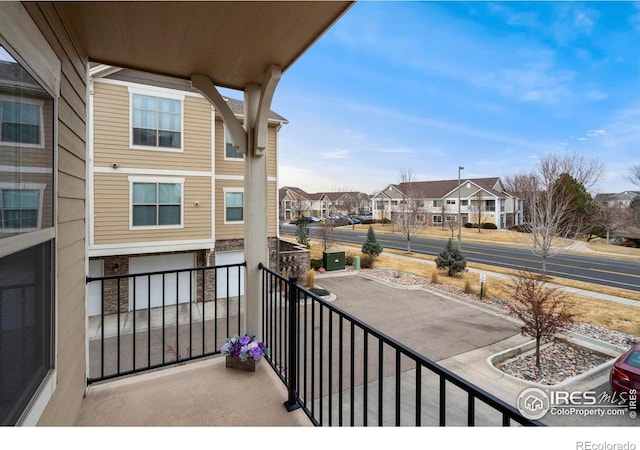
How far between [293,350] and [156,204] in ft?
23.8

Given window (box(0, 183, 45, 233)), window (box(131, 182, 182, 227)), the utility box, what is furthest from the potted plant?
the utility box

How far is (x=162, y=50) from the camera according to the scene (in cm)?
199

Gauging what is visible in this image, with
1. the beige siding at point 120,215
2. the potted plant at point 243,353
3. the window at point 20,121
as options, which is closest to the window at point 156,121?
the beige siding at point 120,215

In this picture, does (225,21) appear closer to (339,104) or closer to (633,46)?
(633,46)

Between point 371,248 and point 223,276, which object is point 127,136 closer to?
point 223,276

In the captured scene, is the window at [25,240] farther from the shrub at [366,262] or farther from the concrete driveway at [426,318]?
the shrub at [366,262]

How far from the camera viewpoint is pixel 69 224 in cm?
164

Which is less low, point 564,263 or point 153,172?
point 153,172

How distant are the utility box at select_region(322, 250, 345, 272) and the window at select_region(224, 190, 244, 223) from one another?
148 inches

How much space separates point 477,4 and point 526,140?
1830 centimetres

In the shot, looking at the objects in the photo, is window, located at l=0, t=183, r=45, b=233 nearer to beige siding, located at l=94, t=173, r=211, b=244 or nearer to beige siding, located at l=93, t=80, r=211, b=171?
beige siding, located at l=94, t=173, r=211, b=244

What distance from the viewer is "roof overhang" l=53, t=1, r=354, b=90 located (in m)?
1.56

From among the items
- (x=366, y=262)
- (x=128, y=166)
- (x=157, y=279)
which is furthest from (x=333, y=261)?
(x=128, y=166)
